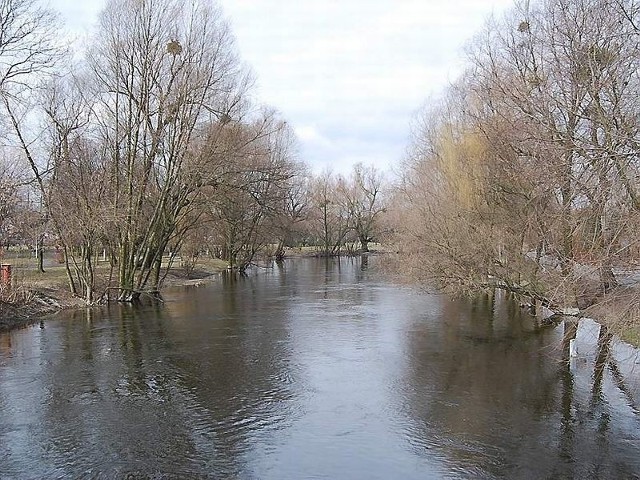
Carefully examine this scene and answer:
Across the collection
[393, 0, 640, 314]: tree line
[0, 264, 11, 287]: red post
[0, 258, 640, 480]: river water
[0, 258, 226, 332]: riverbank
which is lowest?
[0, 258, 640, 480]: river water

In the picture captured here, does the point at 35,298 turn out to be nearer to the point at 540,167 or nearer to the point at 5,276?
the point at 5,276

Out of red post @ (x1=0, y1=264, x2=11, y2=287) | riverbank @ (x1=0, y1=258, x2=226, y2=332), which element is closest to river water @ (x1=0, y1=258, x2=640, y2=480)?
riverbank @ (x1=0, y1=258, x2=226, y2=332)

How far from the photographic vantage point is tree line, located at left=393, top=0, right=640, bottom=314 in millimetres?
9312

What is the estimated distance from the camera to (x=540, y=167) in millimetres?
12445

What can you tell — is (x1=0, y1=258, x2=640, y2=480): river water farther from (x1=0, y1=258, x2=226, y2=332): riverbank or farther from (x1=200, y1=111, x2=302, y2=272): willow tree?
(x1=200, y1=111, x2=302, y2=272): willow tree

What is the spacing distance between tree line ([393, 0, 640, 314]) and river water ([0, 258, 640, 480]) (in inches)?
76.8

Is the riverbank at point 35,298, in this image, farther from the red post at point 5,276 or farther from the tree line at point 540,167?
the tree line at point 540,167

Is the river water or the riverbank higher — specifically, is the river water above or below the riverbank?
below

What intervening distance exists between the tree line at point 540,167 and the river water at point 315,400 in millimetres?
1951

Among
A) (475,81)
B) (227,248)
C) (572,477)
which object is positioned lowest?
(572,477)

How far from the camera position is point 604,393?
11.1 m

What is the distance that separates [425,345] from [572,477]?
7765mm

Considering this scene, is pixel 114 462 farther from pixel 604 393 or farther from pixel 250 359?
pixel 604 393

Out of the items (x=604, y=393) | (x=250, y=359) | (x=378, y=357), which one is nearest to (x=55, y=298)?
(x=250, y=359)
